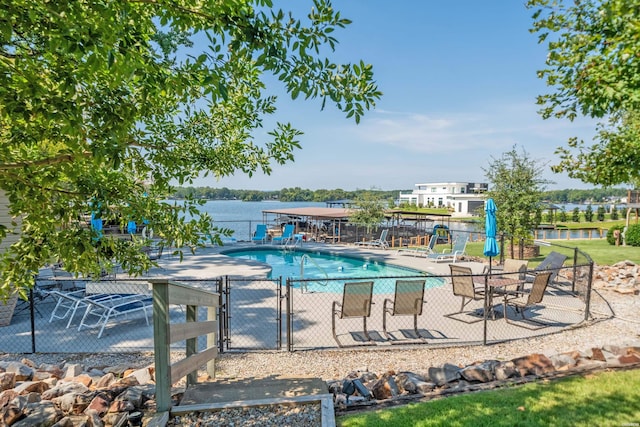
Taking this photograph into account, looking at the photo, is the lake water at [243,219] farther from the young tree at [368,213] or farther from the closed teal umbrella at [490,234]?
the closed teal umbrella at [490,234]

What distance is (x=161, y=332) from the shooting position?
2.65 metres

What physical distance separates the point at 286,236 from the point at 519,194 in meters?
12.1

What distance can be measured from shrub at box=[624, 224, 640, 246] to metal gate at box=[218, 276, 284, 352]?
20699mm

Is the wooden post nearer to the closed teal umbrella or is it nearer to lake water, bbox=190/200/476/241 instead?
lake water, bbox=190/200/476/241

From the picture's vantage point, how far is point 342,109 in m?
2.34

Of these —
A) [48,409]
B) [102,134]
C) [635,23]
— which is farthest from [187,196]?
[635,23]

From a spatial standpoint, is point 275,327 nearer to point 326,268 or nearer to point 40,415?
point 40,415

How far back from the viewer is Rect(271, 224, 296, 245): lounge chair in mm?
20284

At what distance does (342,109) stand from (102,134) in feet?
4.81

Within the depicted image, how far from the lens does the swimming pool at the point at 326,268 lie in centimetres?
1170

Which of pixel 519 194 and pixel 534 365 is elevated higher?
pixel 519 194

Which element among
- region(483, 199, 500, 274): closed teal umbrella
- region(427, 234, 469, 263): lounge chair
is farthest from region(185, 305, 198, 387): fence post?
region(427, 234, 469, 263): lounge chair

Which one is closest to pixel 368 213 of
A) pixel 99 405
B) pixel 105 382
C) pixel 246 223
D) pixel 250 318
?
pixel 246 223

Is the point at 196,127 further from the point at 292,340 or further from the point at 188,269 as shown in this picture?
the point at 188,269
